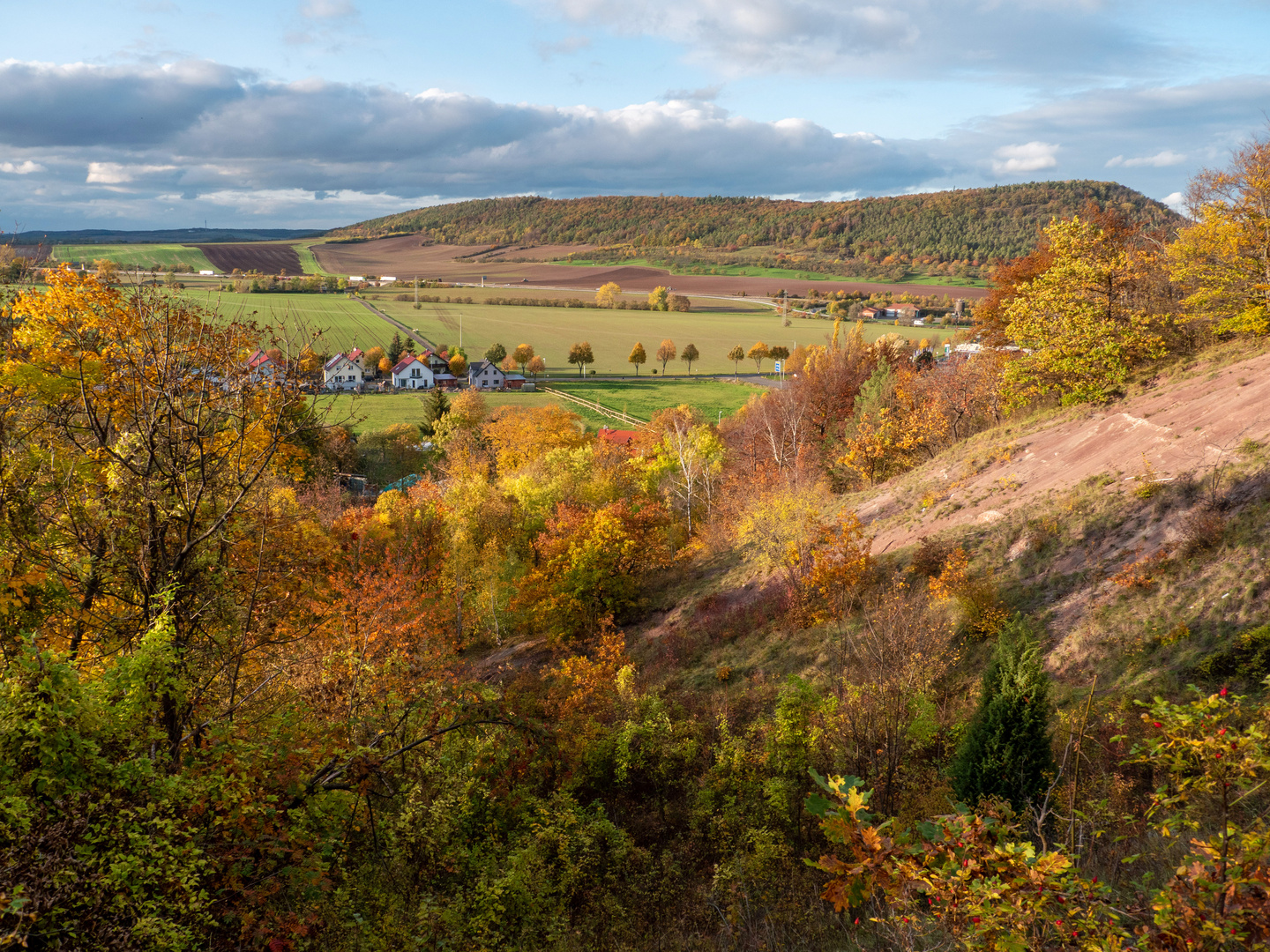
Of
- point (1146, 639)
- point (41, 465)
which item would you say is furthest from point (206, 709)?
point (1146, 639)

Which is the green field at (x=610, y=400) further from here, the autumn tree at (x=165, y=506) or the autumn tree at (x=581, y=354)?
the autumn tree at (x=165, y=506)

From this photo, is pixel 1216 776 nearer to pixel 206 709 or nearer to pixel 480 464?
pixel 206 709

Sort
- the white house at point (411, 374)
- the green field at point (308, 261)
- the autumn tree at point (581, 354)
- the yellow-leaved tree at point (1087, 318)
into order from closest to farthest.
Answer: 1. the yellow-leaved tree at point (1087, 318)
2. the white house at point (411, 374)
3. the autumn tree at point (581, 354)
4. the green field at point (308, 261)

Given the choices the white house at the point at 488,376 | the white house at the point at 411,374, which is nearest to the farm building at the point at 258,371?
the white house at the point at 411,374

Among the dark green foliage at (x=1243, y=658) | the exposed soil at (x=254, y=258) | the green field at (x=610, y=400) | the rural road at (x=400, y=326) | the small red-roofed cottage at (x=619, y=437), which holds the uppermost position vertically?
the exposed soil at (x=254, y=258)

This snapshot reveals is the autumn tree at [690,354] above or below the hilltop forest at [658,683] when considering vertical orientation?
above

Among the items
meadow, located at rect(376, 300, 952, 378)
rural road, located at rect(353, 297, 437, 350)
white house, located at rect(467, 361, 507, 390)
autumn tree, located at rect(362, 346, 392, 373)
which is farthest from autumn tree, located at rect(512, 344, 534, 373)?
autumn tree, located at rect(362, 346, 392, 373)

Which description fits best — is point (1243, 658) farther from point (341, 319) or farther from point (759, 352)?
point (341, 319)
